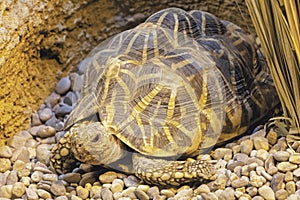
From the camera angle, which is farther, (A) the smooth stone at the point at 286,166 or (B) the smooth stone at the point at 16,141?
(B) the smooth stone at the point at 16,141

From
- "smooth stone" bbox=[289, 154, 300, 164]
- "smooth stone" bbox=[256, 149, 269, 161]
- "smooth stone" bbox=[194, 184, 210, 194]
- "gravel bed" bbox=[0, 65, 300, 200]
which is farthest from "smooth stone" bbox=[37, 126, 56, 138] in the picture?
"smooth stone" bbox=[289, 154, 300, 164]

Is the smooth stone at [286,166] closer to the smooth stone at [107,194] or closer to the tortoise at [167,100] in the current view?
the tortoise at [167,100]

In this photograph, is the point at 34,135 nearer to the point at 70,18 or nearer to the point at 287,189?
the point at 70,18

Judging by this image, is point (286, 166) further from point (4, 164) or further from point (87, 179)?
point (4, 164)

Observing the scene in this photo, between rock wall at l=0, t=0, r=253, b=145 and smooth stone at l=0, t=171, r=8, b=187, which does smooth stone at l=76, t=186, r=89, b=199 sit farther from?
rock wall at l=0, t=0, r=253, b=145

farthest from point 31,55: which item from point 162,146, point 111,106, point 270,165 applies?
point 270,165

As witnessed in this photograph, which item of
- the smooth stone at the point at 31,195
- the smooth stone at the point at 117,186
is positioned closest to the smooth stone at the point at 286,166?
the smooth stone at the point at 117,186

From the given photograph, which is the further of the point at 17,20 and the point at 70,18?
the point at 70,18
